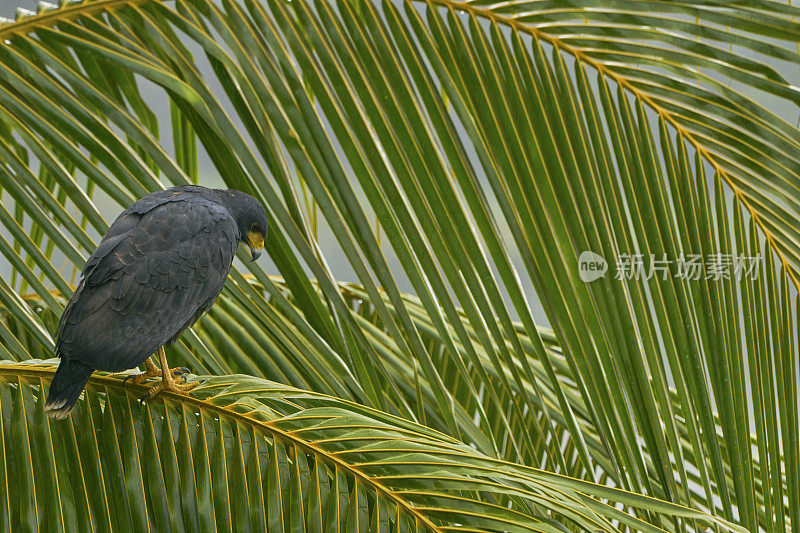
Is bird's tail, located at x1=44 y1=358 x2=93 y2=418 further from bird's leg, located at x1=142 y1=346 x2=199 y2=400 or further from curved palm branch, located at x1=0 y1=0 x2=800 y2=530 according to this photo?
curved palm branch, located at x1=0 y1=0 x2=800 y2=530

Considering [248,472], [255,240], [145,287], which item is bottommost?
[248,472]

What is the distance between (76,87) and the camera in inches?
28.0

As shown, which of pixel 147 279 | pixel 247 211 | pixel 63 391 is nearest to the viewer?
pixel 63 391

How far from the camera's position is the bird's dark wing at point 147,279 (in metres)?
0.63

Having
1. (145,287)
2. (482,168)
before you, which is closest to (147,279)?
(145,287)

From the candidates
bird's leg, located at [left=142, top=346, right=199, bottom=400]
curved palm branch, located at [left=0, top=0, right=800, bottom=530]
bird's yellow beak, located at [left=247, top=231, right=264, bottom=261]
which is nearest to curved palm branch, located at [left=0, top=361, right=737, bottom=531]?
bird's leg, located at [left=142, top=346, right=199, bottom=400]

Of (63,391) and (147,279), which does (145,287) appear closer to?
(147,279)

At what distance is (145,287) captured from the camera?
68 cm

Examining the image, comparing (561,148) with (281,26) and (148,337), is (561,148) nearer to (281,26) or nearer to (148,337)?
(281,26)

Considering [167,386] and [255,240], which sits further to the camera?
[255,240]

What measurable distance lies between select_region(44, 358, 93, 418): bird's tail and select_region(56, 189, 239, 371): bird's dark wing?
0.01m

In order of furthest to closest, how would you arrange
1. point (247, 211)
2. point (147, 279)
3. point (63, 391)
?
point (247, 211) → point (147, 279) → point (63, 391)

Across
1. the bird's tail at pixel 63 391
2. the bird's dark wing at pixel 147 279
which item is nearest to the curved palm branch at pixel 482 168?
the bird's dark wing at pixel 147 279

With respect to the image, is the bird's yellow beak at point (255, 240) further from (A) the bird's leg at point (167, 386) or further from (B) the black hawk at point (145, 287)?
(A) the bird's leg at point (167, 386)
